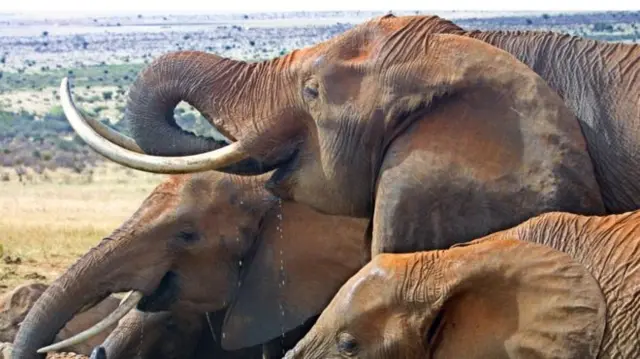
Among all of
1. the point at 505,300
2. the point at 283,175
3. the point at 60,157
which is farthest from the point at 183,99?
the point at 60,157

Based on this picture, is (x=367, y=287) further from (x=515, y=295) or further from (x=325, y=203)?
(x=325, y=203)

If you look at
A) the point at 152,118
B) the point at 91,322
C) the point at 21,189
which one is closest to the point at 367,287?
the point at 152,118

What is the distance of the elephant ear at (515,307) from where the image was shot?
16.4 feet

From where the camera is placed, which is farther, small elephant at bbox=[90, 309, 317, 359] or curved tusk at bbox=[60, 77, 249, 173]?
small elephant at bbox=[90, 309, 317, 359]

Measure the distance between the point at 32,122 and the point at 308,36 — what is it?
5307 centimetres

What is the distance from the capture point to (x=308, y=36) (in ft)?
300

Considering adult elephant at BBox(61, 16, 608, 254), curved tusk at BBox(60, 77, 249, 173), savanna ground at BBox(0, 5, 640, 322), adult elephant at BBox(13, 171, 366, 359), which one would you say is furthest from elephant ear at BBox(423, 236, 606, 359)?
savanna ground at BBox(0, 5, 640, 322)

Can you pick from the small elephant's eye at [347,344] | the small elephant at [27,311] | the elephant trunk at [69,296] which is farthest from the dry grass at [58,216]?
the small elephant's eye at [347,344]

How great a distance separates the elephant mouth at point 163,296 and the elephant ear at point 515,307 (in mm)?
2370

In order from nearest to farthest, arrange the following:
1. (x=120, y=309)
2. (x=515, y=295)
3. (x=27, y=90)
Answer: (x=515, y=295) < (x=120, y=309) < (x=27, y=90)

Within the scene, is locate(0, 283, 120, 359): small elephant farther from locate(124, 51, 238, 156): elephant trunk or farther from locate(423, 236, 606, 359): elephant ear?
locate(423, 236, 606, 359): elephant ear

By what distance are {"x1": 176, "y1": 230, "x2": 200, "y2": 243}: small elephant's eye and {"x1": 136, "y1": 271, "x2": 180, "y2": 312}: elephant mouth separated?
0.53ft

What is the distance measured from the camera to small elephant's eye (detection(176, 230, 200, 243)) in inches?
292

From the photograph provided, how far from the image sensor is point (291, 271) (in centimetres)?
727
